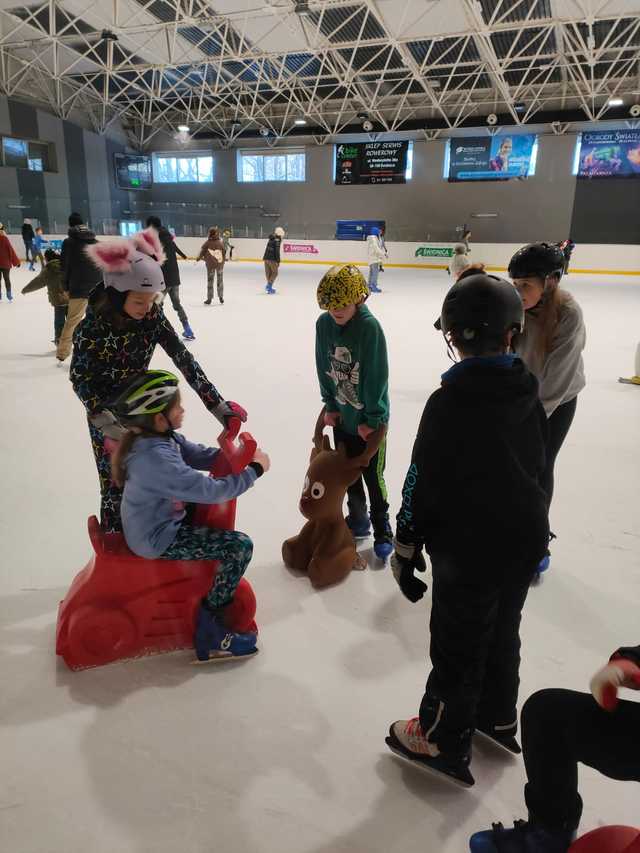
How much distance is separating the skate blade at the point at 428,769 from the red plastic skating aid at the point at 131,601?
0.62 m

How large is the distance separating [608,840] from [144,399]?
1.39 m

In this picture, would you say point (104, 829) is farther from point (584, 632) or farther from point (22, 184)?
point (22, 184)

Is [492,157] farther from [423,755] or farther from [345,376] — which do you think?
[423,755]

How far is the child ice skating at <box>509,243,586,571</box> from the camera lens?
6.13ft

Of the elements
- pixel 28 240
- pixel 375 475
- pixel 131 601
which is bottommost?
pixel 131 601

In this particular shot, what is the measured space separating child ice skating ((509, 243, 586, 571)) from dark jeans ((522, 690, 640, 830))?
1.10 m

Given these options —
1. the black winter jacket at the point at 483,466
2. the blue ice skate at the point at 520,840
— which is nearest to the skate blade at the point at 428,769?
the blue ice skate at the point at 520,840

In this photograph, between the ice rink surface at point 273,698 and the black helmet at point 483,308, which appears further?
the ice rink surface at point 273,698

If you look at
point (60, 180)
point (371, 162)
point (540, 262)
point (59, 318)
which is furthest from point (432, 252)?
point (540, 262)

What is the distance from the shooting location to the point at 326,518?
7.14ft

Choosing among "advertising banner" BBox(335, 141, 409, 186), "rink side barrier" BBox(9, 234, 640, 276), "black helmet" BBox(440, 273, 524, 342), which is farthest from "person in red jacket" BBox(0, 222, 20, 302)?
"advertising banner" BBox(335, 141, 409, 186)

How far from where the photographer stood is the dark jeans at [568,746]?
0.93 metres

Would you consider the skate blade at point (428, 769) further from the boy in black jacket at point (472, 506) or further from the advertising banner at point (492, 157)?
the advertising banner at point (492, 157)

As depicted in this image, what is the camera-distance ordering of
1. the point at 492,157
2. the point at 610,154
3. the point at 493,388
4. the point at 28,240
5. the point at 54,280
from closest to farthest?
the point at 493,388 → the point at 54,280 → the point at 28,240 → the point at 610,154 → the point at 492,157
